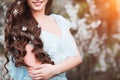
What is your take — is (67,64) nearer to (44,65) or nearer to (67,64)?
(67,64)

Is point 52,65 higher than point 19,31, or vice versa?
point 19,31

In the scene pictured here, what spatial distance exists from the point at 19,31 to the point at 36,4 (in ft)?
0.63

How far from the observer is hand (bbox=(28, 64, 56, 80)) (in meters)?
2.54

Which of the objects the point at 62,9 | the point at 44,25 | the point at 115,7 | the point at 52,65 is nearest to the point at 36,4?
the point at 44,25

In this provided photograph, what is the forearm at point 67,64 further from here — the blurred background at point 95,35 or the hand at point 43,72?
the blurred background at point 95,35

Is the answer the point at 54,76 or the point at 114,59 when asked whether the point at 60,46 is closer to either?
the point at 54,76

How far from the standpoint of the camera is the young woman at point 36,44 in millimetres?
2549

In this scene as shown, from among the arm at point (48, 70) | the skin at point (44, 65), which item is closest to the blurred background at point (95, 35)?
the skin at point (44, 65)

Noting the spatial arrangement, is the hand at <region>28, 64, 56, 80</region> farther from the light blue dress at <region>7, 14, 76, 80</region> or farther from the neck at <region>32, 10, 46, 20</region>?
the neck at <region>32, 10, 46, 20</region>

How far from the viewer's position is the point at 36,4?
104 inches

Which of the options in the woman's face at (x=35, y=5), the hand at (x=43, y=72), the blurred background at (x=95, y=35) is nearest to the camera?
the hand at (x=43, y=72)

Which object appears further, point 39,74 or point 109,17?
point 109,17

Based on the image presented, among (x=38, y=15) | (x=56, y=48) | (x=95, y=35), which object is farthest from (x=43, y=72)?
(x=95, y=35)

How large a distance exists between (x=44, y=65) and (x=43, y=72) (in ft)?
0.13
